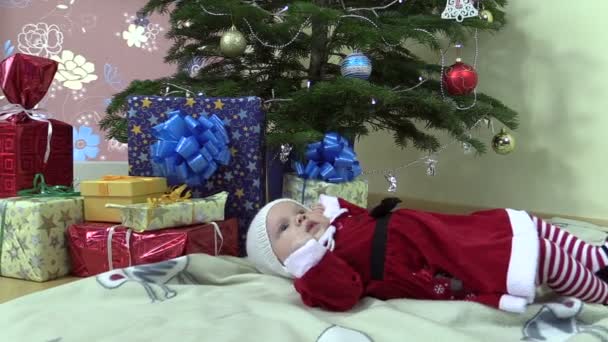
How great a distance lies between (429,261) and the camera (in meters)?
0.85

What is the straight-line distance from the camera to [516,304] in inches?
30.3

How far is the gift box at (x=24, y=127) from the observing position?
1146 mm

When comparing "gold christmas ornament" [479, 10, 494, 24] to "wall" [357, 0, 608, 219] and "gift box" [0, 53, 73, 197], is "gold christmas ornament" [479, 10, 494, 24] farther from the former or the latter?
"gift box" [0, 53, 73, 197]

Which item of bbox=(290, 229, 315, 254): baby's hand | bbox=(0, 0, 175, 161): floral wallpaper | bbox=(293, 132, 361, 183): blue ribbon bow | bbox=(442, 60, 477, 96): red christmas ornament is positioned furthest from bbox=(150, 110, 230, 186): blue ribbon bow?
bbox=(0, 0, 175, 161): floral wallpaper

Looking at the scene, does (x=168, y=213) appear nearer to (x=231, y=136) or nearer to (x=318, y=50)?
(x=231, y=136)

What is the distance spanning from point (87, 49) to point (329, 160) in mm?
1248

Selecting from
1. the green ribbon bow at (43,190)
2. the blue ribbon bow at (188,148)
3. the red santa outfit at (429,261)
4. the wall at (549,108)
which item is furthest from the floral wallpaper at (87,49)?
the red santa outfit at (429,261)

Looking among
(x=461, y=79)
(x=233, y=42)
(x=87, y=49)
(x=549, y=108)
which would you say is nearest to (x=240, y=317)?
(x=233, y=42)

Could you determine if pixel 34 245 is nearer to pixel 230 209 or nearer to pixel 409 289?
pixel 230 209

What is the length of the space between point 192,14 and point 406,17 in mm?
588

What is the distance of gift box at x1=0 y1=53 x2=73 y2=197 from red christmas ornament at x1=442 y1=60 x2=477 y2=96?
1010mm

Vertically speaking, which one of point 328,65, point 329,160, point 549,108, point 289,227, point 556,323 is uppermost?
point 328,65

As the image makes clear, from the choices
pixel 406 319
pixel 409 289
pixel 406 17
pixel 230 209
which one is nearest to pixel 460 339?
pixel 406 319

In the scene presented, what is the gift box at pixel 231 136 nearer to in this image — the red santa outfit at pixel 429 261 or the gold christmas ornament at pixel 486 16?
the red santa outfit at pixel 429 261
